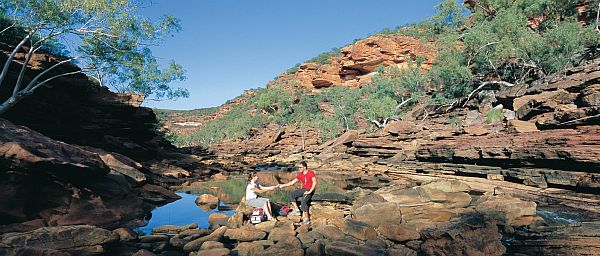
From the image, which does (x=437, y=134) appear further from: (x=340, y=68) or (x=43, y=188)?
(x=340, y=68)

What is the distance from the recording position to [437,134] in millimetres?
21094

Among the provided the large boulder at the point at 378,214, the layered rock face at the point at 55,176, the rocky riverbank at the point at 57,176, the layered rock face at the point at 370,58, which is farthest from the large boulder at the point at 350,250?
the layered rock face at the point at 370,58

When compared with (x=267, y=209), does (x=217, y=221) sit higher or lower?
lower

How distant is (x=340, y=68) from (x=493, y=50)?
4563 centimetres

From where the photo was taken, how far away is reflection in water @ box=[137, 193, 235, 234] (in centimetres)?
868

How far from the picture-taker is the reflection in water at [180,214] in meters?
8.68

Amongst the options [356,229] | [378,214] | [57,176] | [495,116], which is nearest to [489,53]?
[495,116]

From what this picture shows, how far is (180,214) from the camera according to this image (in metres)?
9.88

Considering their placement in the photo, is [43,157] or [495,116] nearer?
[43,157]

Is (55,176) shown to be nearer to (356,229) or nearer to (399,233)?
(356,229)

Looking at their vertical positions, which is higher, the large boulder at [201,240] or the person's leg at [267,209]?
the person's leg at [267,209]

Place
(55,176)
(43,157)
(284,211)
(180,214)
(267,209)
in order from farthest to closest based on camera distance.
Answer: (180,214) < (284,211) < (55,176) < (43,157) < (267,209)

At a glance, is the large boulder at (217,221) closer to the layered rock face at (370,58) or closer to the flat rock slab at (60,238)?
the flat rock slab at (60,238)

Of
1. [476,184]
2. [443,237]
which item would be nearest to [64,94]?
[443,237]
